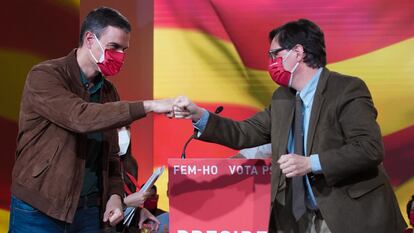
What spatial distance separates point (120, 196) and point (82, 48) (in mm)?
653

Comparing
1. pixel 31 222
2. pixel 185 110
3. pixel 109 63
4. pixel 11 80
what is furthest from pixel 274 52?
pixel 11 80

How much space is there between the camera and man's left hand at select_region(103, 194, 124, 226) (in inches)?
91.3

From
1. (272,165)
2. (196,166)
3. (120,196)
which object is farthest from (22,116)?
(272,165)

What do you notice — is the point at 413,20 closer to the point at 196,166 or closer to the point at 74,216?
the point at 196,166

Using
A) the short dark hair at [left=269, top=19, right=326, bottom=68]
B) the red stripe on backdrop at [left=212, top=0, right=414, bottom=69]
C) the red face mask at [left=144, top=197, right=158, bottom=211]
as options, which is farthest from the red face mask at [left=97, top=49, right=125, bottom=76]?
the red stripe on backdrop at [left=212, top=0, right=414, bottom=69]

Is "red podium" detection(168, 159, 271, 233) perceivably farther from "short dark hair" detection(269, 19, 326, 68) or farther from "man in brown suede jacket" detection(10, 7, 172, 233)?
"short dark hair" detection(269, 19, 326, 68)

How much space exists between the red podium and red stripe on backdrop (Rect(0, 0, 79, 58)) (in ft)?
8.17

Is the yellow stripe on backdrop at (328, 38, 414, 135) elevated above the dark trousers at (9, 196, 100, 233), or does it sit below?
above

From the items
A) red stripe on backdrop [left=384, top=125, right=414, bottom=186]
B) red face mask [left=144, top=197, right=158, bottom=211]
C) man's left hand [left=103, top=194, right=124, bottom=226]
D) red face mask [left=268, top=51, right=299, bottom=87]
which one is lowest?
red face mask [left=144, top=197, right=158, bottom=211]

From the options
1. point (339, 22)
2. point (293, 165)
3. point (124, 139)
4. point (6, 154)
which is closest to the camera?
point (293, 165)

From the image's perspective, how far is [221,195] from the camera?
8.09 feet

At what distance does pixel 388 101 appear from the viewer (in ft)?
14.6

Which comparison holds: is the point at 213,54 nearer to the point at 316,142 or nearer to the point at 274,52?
the point at 274,52

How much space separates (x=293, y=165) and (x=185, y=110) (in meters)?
0.53
